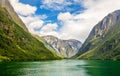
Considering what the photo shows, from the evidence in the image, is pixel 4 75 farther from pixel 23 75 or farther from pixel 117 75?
pixel 117 75

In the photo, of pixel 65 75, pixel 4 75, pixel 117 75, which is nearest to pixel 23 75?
pixel 4 75

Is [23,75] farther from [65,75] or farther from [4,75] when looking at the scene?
[65,75]

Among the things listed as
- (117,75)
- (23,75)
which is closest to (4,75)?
(23,75)

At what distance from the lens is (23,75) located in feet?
366

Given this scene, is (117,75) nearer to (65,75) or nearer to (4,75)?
(65,75)

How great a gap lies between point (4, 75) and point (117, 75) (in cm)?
5270

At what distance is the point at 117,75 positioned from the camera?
4373 inches

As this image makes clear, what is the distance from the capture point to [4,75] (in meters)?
106

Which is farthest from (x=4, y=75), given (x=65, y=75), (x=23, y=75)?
(x=65, y=75)

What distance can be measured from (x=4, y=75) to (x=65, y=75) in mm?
30111

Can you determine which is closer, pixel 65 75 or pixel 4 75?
pixel 4 75

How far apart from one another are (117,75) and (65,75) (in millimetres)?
25292

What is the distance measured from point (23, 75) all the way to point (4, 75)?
31.7 feet
